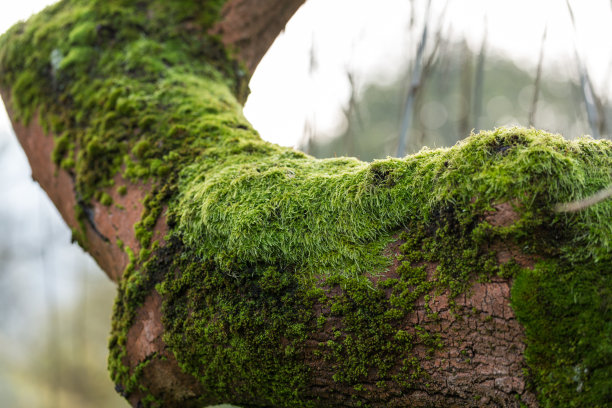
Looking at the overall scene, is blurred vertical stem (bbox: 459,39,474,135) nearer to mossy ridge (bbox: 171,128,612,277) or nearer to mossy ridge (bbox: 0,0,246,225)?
mossy ridge (bbox: 171,128,612,277)

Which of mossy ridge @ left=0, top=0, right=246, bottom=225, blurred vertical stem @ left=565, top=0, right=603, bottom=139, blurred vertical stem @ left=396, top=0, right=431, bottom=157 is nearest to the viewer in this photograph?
blurred vertical stem @ left=565, top=0, right=603, bottom=139

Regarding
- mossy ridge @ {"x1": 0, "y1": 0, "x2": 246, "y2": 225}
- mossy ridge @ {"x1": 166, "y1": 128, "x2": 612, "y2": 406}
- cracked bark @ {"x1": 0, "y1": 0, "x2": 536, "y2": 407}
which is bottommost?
cracked bark @ {"x1": 0, "y1": 0, "x2": 536, "y2": 407}

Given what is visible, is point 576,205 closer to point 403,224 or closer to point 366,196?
point 403,224

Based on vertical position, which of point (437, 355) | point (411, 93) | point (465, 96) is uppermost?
point (411, 93)

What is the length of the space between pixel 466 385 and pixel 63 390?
10437mm

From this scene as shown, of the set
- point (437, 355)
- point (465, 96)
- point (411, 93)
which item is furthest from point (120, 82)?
point (437, 355)

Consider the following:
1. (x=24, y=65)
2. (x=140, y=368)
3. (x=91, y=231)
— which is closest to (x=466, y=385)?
(x=140, y=368)

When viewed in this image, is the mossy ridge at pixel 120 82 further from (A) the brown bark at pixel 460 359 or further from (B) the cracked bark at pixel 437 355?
(A) the brown bark at pixel 460 359

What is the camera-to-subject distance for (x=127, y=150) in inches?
75.7

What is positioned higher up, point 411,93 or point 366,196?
point 411,93

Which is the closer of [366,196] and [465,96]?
[366,196]

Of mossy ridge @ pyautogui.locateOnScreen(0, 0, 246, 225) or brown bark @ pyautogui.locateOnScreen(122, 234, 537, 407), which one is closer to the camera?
brown bark @ pyautogui.locateOnScreen(122, 234, 537, 407)

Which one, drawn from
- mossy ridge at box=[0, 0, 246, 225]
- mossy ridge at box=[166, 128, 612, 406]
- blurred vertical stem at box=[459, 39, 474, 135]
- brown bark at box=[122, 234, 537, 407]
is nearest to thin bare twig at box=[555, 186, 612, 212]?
mossy ridge at box=[166, 128, 612, 406]

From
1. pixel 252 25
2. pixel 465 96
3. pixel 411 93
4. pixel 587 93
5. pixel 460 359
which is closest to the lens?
pixel 460 359
